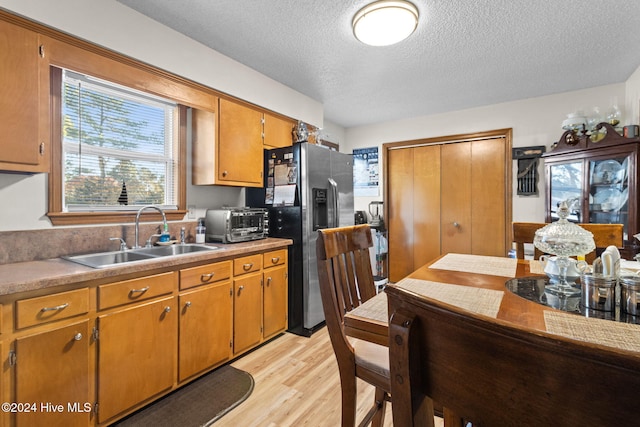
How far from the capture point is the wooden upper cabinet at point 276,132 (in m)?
3.02

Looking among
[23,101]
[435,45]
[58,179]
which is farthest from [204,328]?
[435,45]

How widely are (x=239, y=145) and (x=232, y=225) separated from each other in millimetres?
747

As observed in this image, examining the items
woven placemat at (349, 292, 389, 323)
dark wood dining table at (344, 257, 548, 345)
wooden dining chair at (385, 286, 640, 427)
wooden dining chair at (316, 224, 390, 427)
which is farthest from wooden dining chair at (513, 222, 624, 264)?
wooden dining chair at (385, 286, 640, 427)

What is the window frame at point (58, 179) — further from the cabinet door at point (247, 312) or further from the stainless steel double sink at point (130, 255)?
the cabinet door at point (247, 312)

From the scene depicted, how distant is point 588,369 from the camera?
30cm

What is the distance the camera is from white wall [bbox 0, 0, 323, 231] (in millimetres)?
1691

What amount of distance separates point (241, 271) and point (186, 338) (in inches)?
23.2

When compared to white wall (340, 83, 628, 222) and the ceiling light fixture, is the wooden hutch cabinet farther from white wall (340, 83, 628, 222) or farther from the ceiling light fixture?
the ceiling light fixture

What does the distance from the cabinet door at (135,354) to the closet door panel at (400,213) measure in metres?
3.33

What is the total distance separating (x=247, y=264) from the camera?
7.78 feet

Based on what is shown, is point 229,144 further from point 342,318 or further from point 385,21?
point 342,318

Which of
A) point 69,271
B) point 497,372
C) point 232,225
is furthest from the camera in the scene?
point 232,225

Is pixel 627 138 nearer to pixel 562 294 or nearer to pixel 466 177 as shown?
pixel 466 177

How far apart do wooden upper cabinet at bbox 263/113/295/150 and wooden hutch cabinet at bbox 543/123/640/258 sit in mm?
2722
